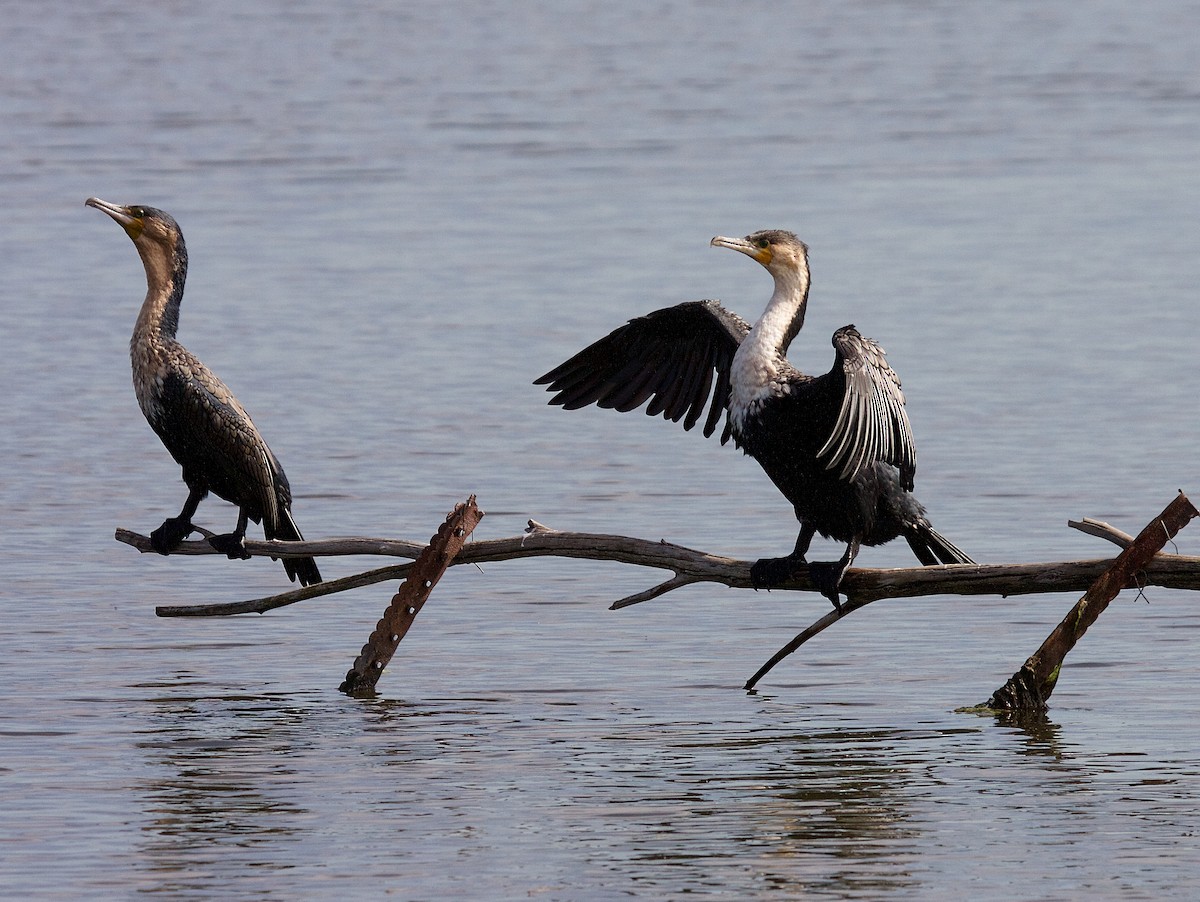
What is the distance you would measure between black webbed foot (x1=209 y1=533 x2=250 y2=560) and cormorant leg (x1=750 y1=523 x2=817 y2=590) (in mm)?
1830

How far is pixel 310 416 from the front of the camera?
13719mm

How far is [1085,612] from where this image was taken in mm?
7523

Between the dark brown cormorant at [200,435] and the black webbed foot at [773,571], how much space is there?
1895 mm

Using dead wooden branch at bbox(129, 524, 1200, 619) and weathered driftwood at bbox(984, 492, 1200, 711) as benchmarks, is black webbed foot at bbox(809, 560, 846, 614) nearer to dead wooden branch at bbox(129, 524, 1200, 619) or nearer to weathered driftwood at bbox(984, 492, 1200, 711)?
dead wooden branch at bbox(129, 524, 1200, 619)

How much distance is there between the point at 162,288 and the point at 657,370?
1.89m

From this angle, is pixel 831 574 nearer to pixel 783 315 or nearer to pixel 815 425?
pixel 815 425

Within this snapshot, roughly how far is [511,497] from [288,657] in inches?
109

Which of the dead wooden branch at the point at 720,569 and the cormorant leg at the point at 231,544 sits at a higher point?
the dead wooden branch at the point at 720,569

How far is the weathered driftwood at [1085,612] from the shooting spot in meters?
7.13

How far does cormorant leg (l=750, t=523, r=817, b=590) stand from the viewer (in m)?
7.45

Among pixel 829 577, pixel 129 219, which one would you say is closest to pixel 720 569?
pixel 829 577

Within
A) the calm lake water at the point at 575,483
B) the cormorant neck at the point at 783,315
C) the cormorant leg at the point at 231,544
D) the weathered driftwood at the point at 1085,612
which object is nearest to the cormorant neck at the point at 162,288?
the cormorant leg at the point at 231,544

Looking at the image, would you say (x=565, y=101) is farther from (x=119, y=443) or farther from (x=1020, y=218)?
(x=119, y=443)

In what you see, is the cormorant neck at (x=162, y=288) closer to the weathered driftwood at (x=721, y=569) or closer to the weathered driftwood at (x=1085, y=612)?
the weathered driftwood at (x=721, y=569)
